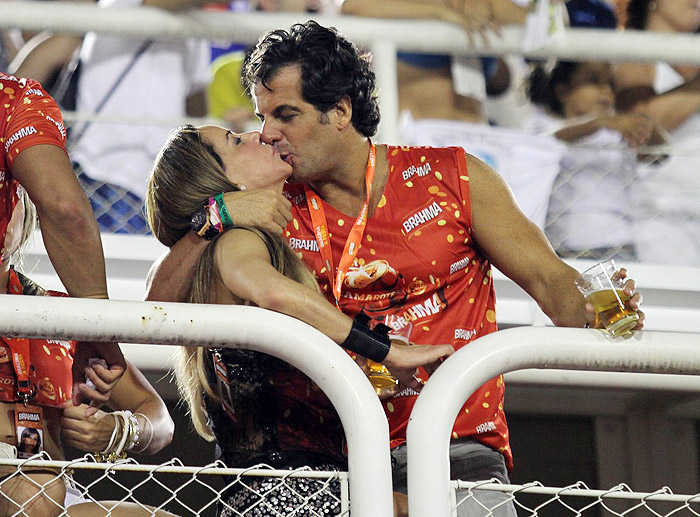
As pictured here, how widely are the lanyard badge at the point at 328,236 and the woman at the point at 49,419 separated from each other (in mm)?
461

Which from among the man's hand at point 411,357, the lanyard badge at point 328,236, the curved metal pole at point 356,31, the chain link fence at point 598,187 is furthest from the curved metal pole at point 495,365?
the curved metal pole at point 356,31

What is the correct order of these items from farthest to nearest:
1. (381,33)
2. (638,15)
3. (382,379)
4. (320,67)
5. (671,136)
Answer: (638,15) < (671,136) < (381,33) < (320,67) < (382,379)

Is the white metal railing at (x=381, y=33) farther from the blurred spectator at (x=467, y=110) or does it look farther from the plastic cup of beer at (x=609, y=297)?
the plastic cup of beer at (x=609, y=297)

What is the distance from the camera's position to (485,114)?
3.70 m

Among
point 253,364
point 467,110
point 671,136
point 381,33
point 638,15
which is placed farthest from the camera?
point 638,15

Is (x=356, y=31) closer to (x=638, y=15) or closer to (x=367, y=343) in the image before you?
(x=638, y=15)

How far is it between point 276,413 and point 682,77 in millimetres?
2736

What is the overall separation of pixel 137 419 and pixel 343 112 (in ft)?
2.44

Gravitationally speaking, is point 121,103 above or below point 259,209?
above

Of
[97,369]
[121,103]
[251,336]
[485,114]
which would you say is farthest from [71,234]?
[485,114]

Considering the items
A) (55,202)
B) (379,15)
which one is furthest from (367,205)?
(379,15)

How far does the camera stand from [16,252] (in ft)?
6.81

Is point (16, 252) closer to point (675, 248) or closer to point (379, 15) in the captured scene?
point (379, 15)

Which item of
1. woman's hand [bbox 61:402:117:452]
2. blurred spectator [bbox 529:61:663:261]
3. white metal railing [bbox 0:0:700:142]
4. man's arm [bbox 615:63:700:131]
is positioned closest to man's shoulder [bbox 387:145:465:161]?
woman's hand [bbox 61:402:117:452]
